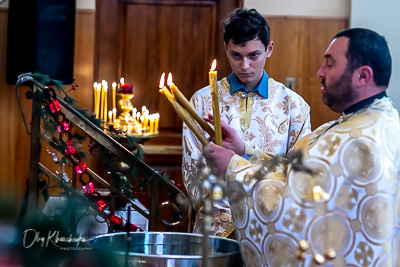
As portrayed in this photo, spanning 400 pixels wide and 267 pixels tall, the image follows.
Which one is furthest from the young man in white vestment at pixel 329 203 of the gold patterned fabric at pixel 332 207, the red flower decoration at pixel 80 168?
the red flower decoration at pixel 80 168

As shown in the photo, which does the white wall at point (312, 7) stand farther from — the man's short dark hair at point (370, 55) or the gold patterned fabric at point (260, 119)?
the man's short dark hair at point (370, 55)

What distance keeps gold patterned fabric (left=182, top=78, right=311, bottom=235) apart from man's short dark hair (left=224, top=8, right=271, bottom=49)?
0.24 m

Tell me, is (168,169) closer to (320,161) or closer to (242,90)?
(242,90)

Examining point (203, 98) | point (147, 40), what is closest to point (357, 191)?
point (203, 98)

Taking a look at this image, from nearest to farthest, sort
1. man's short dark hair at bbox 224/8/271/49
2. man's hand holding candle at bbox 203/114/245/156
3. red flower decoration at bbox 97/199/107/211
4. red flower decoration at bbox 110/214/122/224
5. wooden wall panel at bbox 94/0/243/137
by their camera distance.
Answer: man's hand holding candle at bbox 203/114/245/156 → red flower decoration at bbox 97/199/107/211 → man's short dark hair at bbox 224/8/271/49 → red flower decoration at bbox 110/214/122/224 → wooden wall panel at bbox 94/0/243/137

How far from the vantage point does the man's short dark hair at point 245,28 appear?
2.76 metres

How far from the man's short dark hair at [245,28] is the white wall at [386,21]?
347cm

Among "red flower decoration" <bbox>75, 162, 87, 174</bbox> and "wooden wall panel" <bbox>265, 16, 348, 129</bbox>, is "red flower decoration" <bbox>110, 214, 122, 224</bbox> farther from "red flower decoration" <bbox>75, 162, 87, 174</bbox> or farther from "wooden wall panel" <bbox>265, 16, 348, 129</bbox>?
"wooden wall panel" <bbox>265, 16, 348, 129</bbox>

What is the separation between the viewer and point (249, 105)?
2928 millimetres

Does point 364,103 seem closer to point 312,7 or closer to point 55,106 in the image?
point 55,106


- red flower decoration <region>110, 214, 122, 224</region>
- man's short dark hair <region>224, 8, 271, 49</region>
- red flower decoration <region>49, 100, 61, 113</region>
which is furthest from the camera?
red flower decoration <region>49, 100, 61, 113</region>

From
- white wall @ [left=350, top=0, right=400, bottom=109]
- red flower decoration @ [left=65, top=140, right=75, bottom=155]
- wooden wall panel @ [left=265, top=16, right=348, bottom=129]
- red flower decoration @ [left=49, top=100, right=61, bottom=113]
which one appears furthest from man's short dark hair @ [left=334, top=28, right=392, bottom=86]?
wooden wall panel @ [left=265, top=16, right=348, bottom=129]

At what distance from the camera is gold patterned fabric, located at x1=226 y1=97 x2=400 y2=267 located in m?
1.80

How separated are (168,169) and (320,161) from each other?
4.52 m
